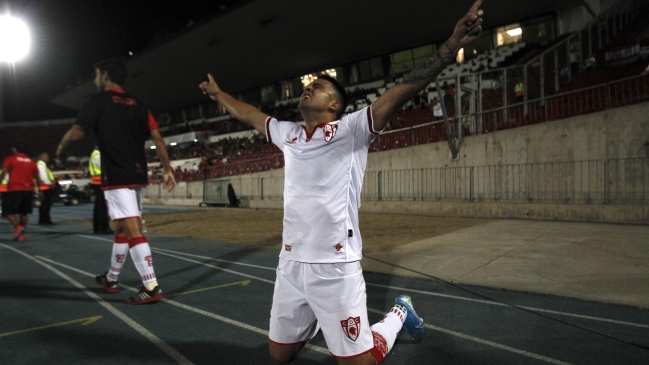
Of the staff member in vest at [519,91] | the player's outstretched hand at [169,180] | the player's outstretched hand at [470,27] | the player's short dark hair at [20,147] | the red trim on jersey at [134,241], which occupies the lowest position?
the red trim on jersey at [134,241]

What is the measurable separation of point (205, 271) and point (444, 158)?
10.3m

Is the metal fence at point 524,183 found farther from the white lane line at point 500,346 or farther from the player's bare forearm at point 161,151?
the player's bare forearm at point 161,151

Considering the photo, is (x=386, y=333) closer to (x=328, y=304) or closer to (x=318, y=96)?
(x=328, y=304)

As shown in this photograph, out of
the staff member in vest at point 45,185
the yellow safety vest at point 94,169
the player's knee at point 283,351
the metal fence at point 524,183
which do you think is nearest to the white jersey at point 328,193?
the player's knee at point 283,351

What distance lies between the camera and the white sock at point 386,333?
242cm

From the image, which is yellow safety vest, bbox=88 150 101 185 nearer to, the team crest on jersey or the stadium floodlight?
the team crest on jersey

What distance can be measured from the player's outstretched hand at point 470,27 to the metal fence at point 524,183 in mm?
10643

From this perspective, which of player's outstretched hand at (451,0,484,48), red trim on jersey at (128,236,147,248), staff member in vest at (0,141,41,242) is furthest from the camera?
staff member in vest at (0,141,41,242)

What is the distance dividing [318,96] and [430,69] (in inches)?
26.0

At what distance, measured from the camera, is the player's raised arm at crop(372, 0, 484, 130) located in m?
2.04

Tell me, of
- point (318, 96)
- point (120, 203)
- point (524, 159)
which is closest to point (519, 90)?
point (524, 159)

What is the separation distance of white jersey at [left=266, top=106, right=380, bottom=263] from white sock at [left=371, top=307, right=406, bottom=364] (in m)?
0.54

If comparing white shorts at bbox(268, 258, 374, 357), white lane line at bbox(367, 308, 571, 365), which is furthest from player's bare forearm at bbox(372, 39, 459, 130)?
white lane line at bbox(367, 308, 571, 365)

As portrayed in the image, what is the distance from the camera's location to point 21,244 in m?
8.85
